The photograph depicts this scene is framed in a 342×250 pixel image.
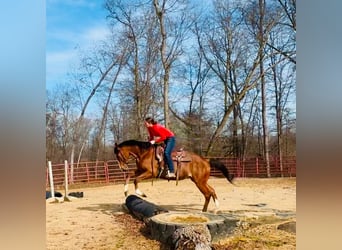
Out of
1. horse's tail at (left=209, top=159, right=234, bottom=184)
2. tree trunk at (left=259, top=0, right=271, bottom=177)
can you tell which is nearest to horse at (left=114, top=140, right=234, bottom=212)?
horse's tail at (left=209, top=159, right=234, bottom=184)

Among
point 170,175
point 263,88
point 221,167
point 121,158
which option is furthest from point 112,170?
point 263,88

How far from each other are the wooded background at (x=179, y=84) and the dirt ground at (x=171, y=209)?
240 mm

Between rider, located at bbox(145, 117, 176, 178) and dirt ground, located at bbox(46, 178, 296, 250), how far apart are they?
6.9 inches

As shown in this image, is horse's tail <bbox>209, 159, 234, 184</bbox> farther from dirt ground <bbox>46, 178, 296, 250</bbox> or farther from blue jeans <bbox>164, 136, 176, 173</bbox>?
blue jeans <bbox>164, 136, 176, 173</bbox>

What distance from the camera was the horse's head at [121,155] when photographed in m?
2.89

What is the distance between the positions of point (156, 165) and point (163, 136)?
20 centimetres

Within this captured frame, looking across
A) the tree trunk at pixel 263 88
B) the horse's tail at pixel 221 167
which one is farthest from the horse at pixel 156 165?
the tree trunk at pixel 263 88

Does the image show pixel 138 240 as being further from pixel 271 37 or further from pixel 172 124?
pixel 271 37

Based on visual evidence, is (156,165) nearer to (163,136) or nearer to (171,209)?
(163,136)

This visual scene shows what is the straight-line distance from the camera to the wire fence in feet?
9.38

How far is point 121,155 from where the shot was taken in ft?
9.47

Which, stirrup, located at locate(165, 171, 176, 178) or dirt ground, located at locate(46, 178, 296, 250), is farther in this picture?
stirrup, located at locate(165, 171, 176, 178)
